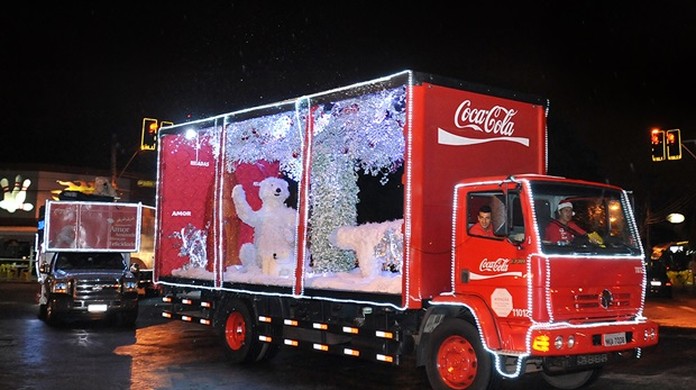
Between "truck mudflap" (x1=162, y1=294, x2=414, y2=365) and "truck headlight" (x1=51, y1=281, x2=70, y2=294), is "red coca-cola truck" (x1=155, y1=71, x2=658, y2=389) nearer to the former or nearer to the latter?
"truck mudflap" (x1=162, y1=294, x2=414, y2=365)

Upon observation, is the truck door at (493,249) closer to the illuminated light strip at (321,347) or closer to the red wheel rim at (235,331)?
the illuminated light strip at (321,347)

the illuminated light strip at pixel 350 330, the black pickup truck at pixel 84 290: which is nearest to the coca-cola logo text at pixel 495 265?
the illuminated light strip at pixel 350 330

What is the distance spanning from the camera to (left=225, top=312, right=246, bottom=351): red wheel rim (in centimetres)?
1102

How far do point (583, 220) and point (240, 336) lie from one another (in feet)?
18.9

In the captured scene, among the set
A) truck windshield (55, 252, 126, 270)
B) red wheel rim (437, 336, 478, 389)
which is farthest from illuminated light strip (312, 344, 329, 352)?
truck windshield (55, 252, 126, 270)

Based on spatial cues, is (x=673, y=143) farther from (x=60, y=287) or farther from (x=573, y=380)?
(x=60, y=287)

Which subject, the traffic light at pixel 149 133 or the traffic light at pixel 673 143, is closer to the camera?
the traffic light at pixel 673 143

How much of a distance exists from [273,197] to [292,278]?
2.35 meters

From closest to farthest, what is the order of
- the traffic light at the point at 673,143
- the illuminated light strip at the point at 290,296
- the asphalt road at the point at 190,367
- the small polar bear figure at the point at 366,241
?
1. the illuminated light strip at the point at 290,296
2. the asphalt road at the point at 190,367
3. the small polar bear figure at the point at 366,241
4. the traffic light at the point at 673,143

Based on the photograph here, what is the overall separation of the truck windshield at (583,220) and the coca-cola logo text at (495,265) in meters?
0.47

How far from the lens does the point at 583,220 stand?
8.02m

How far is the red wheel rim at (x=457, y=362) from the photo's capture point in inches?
301

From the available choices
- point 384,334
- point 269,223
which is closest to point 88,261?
point 269,223

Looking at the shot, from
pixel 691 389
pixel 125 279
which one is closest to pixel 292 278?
pixel 691 389
